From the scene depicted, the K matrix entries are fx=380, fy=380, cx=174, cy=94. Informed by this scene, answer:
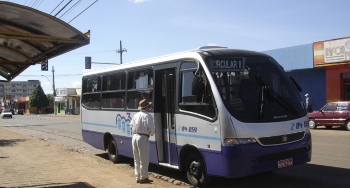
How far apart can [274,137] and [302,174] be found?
7.21ft

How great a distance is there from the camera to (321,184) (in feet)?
24.6

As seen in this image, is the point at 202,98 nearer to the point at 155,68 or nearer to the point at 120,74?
the point at 155,68

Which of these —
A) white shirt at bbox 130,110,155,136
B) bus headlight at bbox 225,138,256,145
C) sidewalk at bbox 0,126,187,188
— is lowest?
sidewalk at bbox 0,126,187,188

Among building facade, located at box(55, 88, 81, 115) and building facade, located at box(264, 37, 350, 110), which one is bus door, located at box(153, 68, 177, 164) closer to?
building facade, located at box(264, 37, 350, 110)

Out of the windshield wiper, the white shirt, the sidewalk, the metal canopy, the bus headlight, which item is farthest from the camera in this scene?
the sidewalk

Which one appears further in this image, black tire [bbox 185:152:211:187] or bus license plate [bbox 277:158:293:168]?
black tire [bbox 185:152:211:187]

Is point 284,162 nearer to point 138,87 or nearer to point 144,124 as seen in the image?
point 144,124

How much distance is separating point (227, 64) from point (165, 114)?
205 cm

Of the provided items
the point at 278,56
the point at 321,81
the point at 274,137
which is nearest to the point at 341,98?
the point at 321,81

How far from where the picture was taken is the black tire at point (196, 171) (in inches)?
287

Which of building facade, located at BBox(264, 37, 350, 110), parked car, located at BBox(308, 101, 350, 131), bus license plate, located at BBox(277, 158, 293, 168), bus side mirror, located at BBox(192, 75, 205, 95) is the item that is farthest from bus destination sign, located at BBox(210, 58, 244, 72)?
building facade, located at BBox(264, 37, 350, 110)

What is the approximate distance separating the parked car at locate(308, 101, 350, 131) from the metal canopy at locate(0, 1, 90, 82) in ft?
53.8

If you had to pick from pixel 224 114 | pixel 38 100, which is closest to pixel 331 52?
pixel 224 114

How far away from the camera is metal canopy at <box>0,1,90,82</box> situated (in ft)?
19.3
